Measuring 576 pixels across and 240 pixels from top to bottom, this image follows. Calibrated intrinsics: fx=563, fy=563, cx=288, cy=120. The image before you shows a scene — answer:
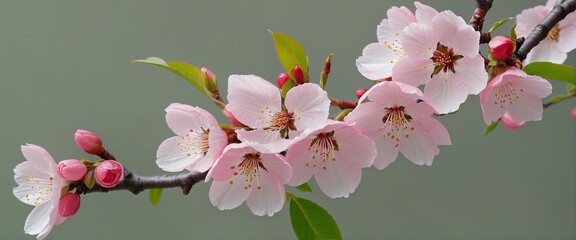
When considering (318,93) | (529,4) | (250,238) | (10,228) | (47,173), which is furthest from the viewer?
(529,4)

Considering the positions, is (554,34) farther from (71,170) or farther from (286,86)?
(71,170)

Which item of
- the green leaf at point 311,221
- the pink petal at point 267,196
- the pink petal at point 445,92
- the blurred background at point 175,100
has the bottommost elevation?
the blurred background at point 175,100

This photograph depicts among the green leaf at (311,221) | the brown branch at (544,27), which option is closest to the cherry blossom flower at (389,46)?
the brown branch at (544,27)

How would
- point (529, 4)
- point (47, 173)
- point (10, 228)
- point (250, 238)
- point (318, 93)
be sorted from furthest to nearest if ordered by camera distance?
point (529, 4), point (250, 238), point (10, 228), point (47, 173), point (318, 93)

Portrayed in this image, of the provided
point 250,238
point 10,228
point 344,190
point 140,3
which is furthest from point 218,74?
point 344,190

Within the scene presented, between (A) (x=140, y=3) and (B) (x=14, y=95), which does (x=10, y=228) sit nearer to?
(B) (x=14, y=95)

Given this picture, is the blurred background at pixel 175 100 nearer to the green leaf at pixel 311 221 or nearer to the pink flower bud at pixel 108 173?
the green leaf at pixel 311 221

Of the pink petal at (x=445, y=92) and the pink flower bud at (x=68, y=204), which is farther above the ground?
the pink petal at (x=445, y=92)
